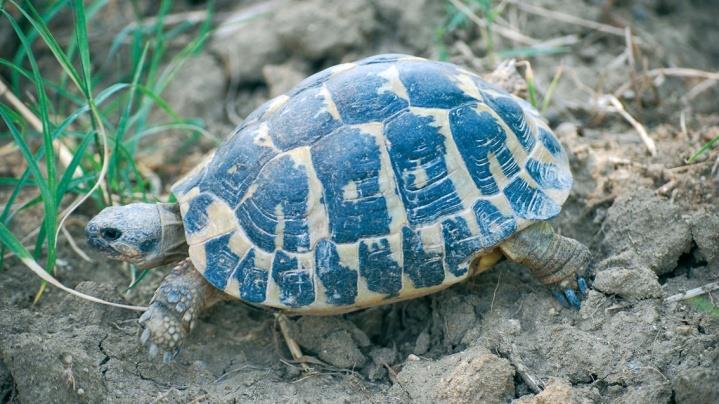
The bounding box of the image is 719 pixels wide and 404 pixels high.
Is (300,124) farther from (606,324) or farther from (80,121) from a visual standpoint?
(80,121)

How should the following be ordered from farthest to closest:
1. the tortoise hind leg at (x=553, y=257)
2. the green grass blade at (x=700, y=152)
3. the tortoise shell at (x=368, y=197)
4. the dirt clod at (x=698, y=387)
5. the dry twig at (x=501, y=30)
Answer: the dry twig at (x=501, y=30) < the green grass blade at (x=700, y=152) < the tortoise hind leg at (x=553, y=257) < the tortoise shell at (x=368, y=197) < the dirt clod at (x=698, y=387)

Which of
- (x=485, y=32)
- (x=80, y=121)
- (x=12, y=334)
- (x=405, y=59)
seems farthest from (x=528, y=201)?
(x=80, y=121)

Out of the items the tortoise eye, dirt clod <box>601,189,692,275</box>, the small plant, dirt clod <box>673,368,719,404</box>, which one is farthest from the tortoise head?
dirt clod <box>673,368,719,404</box>

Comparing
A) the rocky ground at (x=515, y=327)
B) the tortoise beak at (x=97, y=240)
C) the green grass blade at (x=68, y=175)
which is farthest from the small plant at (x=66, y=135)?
the rocky ground at (x=515, y=327)

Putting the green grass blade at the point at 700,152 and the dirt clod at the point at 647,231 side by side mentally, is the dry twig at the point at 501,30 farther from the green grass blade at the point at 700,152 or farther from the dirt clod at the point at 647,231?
the dirt clod at the point at 647,231

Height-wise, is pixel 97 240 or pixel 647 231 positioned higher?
pixel 97 240

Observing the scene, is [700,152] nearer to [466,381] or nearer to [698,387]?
[698,387]

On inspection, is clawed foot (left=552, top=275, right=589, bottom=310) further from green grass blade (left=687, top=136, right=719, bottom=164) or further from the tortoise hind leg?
green grass blade (left=687, top=136, right=719, bottom=164)

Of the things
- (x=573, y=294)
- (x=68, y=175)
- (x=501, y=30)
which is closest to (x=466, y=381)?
(x=573, y=294)
